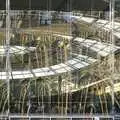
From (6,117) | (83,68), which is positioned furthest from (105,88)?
(6,117)

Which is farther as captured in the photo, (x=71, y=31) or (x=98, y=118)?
(x=71, y=31)

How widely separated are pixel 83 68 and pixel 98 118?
1.70ft

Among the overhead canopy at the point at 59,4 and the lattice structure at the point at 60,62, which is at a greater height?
the overhead canopy at the point at 59,4

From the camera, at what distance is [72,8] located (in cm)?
501

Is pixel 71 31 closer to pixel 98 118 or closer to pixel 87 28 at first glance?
pixel 87 28

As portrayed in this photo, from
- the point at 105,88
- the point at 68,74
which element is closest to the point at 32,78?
the point at 68,74

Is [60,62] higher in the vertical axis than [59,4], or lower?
lower

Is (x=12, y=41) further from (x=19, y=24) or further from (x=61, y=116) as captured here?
(x=61, y=116)

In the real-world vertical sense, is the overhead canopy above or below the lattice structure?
above

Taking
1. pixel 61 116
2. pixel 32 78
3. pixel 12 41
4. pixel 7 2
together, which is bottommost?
pixel 61 116

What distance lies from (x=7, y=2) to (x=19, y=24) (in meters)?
0.22

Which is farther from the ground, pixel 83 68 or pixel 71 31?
pixel 71 31

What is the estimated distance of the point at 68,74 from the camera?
4949 millimetres

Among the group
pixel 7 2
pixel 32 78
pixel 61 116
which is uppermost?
pixel 7 2
